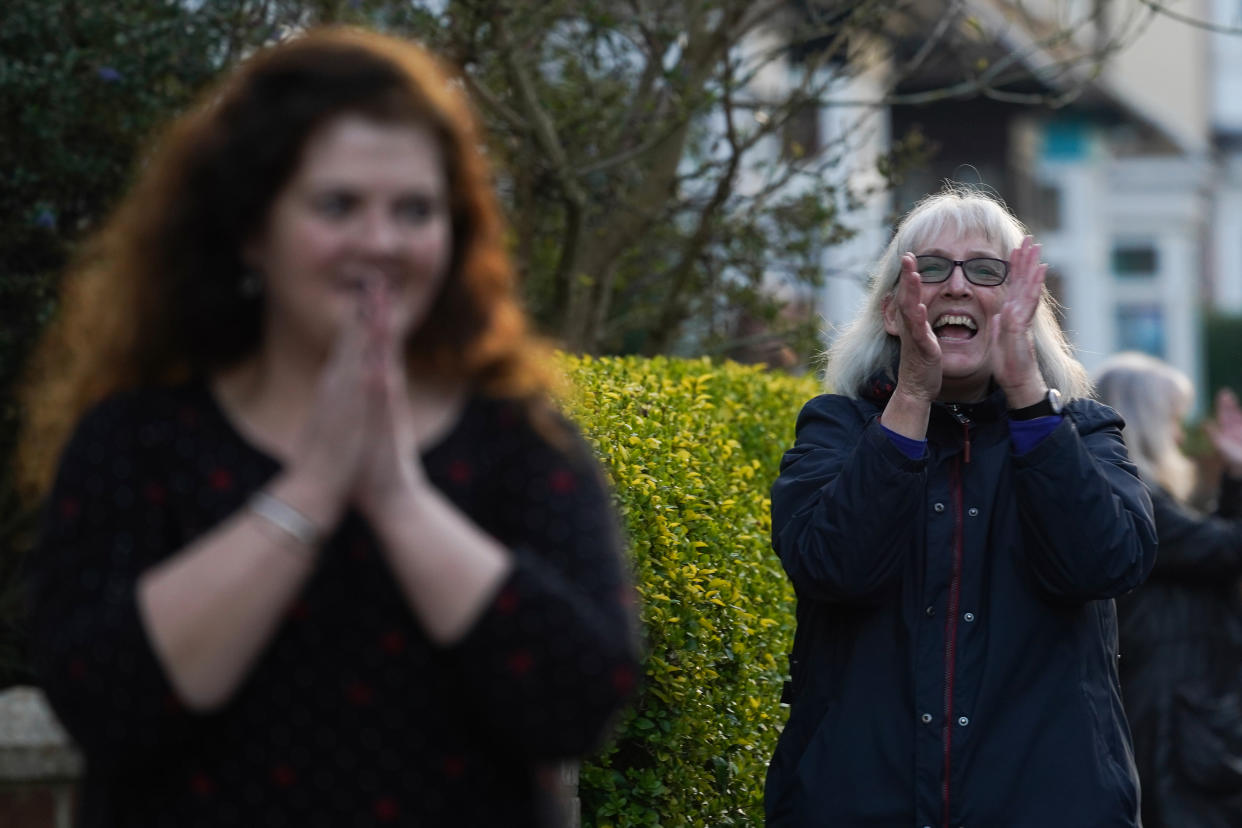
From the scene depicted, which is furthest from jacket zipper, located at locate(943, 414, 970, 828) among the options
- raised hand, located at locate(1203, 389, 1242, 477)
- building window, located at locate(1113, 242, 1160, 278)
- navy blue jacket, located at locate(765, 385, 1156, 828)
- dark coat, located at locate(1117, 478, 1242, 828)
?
building window, located at locate(1113, 242, 1160, 278)

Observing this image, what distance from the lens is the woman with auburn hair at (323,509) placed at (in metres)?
1.81

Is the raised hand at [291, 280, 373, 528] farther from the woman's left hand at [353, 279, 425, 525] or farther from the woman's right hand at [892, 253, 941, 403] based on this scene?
the woman's right hand at [892, 253, 941, 403]

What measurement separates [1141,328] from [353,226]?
29.6 m

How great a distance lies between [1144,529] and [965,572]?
1.14 ft

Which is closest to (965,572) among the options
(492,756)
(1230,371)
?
(492,756)

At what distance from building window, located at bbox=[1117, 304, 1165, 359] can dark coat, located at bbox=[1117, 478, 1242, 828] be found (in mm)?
23734

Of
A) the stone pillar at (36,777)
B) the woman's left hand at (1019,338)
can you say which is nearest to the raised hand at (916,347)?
the woman's left hand at (1019,338)

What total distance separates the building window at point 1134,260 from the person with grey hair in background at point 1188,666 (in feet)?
79.7

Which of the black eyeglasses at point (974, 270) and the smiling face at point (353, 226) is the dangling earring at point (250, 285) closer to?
the smiling face at point (353, 226)

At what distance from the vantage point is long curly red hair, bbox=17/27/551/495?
1.92m

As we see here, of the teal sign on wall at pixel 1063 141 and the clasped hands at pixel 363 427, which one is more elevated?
the teal sign on wall at pixel 1063 141

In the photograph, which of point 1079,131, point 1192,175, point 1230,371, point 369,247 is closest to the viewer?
point 369,247

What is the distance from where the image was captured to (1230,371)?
1373 inches

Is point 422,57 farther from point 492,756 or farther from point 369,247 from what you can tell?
point 492,756
